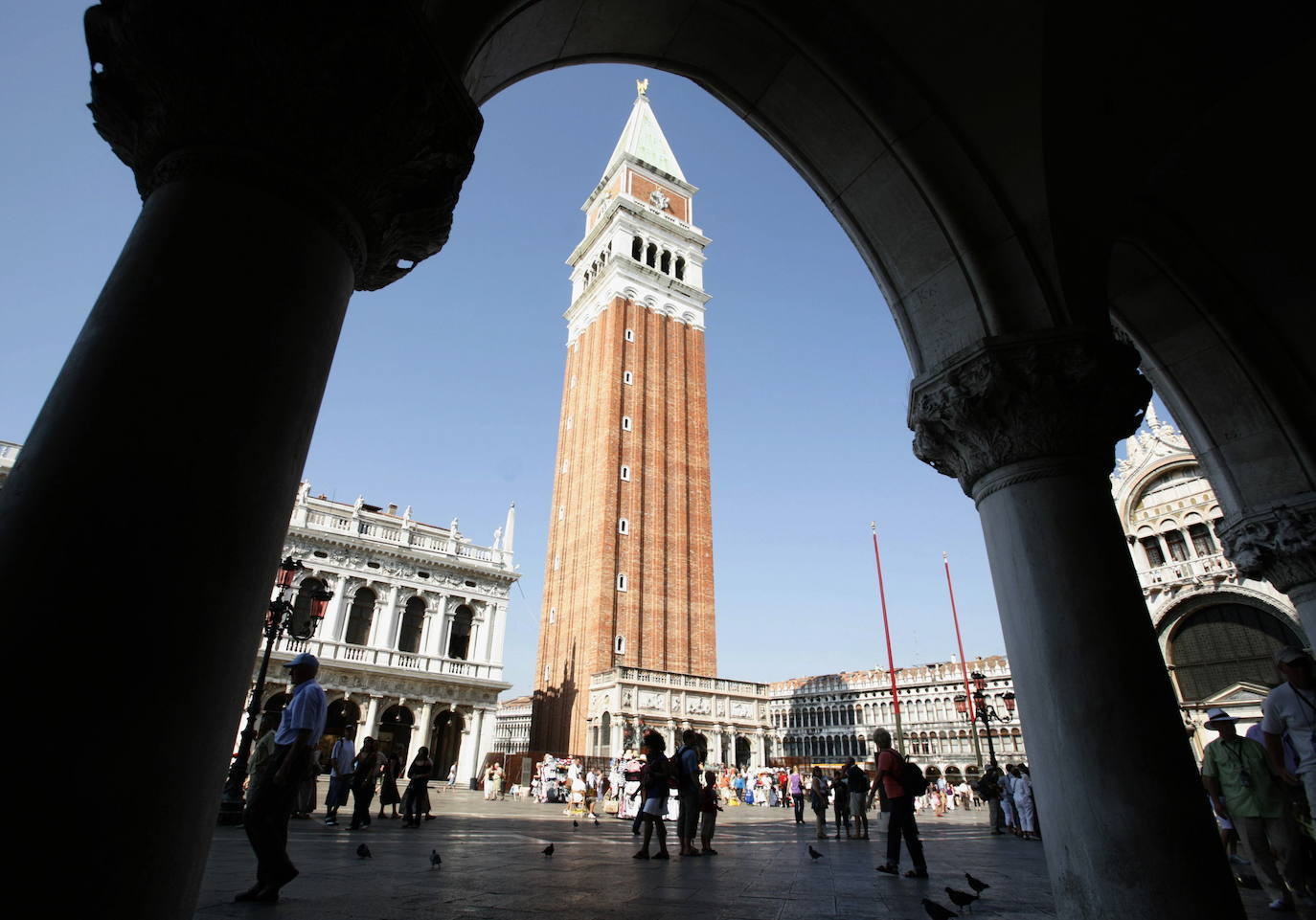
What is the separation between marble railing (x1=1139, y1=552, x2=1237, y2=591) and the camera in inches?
946

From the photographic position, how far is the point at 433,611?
28922 mm

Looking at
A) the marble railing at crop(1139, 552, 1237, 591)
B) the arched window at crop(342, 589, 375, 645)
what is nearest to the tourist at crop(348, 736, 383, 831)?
the arched window at crop(342, 589, 375, 645)

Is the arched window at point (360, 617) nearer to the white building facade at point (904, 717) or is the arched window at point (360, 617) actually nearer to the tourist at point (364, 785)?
the tourist at point (364, 785)

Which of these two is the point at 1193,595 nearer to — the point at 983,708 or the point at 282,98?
the point at 983,708

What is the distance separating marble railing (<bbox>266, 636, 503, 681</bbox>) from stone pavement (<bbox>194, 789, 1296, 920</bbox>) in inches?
742

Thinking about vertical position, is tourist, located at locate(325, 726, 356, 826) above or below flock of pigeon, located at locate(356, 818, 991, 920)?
above

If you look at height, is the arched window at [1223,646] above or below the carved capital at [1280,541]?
above

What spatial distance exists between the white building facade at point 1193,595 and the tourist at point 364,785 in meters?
23.7

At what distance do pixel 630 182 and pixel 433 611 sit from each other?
1161 inches

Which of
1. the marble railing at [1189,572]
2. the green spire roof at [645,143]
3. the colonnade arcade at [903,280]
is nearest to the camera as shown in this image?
the colonnade arcade at [903,280]

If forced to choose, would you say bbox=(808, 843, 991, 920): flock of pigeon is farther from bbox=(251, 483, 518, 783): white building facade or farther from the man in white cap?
bbox=(251, 483, 518, 783): white building facade

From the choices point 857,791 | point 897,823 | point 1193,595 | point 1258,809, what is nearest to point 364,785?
point 897,823

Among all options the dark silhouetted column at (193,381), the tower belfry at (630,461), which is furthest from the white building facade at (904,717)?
the dark silhouetted column at (193,381)

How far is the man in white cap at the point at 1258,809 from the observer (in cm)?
426
